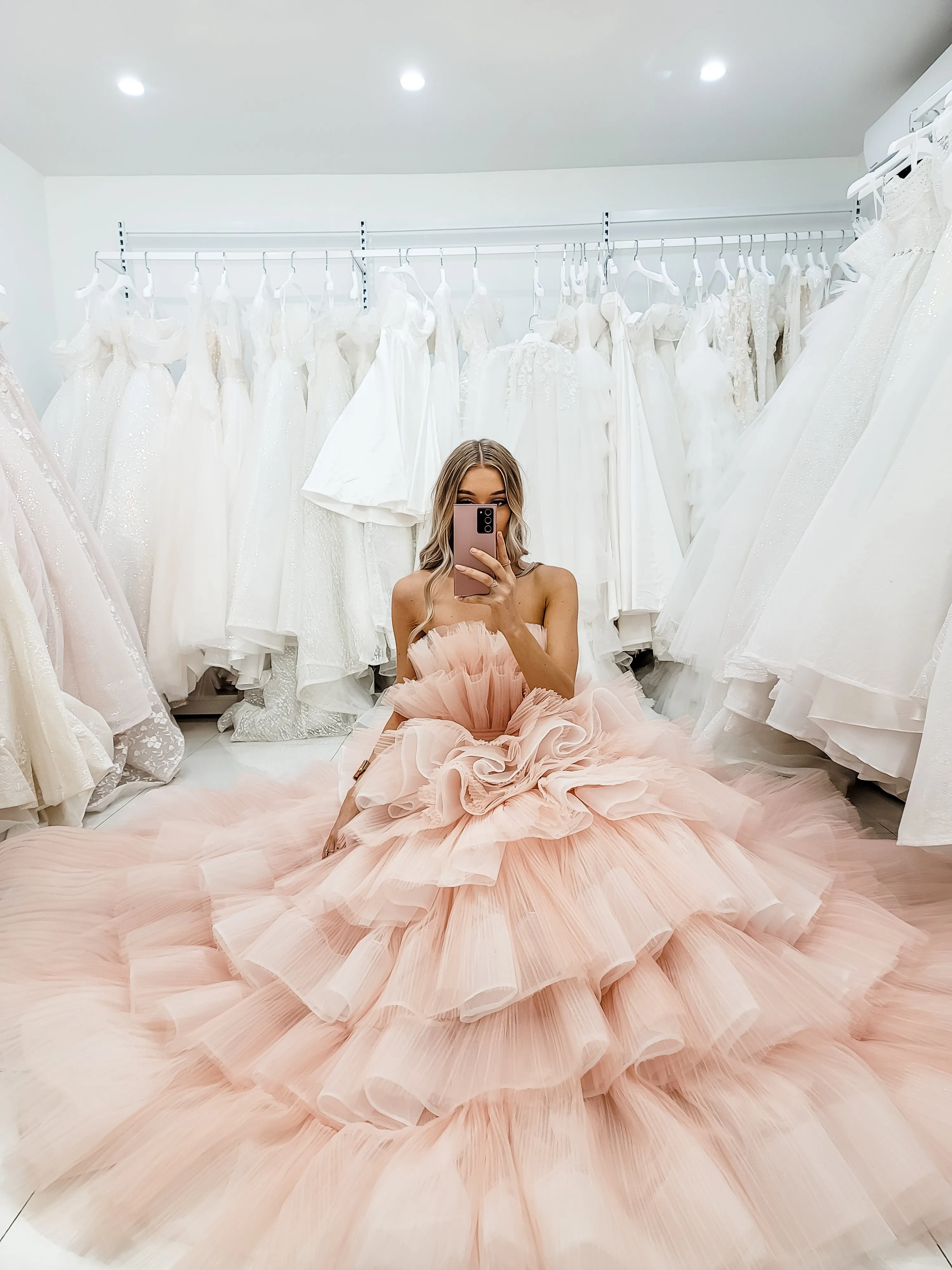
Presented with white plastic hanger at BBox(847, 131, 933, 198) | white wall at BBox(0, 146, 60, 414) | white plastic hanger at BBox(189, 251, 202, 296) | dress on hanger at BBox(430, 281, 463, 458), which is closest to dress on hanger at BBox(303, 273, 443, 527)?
dress on hanger at BBox(430, 281, 463, 458)

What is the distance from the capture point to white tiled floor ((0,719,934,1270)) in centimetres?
93

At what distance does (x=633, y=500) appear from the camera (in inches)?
128

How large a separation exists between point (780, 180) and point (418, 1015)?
422 cm

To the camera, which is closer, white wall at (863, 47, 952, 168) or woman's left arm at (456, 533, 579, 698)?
woman's left arm at (456, 533, 579, 698)

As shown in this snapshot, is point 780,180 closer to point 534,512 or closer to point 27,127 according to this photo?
point 534,512

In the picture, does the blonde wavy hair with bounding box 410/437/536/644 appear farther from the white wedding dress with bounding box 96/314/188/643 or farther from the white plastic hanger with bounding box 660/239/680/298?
the white plastic hanger with bounding box 660/239/680/298

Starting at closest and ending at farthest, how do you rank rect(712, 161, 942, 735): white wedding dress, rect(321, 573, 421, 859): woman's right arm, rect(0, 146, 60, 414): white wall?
rect(321, 573, 421, 859): woman's right arm → rect(712, 161, 942, 735): white wedding dress → rect(0, 146, 60, 414): white wall

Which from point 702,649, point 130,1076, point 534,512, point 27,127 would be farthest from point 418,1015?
point 27,127

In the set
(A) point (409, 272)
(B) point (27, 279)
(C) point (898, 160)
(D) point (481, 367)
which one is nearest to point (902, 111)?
(C) point (898, 160)

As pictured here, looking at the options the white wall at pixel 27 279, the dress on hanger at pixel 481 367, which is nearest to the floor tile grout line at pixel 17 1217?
the dress on hanger at pixel 481 367

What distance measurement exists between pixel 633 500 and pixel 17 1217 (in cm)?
291

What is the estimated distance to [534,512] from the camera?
128 inches

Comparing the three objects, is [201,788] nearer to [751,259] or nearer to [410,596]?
[410,596]

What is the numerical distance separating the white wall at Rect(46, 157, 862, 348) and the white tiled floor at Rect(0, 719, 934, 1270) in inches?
92.8
